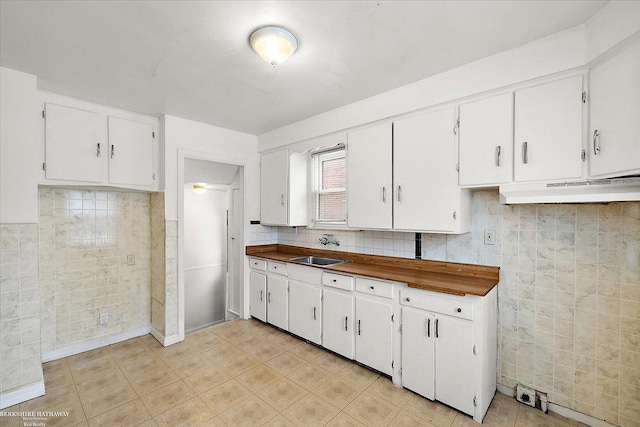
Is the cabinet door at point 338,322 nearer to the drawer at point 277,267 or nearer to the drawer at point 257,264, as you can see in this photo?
the drawer at point 277,267

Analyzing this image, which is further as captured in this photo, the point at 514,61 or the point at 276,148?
the point at 276,148

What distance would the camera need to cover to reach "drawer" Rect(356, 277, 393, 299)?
2.39 metres

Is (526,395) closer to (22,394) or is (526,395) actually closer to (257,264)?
(257,264)

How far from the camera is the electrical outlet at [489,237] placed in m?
2.33

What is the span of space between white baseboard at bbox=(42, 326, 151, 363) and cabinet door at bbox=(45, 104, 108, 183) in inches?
68.8

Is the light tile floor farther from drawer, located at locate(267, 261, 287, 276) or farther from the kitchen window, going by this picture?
the kitchen window

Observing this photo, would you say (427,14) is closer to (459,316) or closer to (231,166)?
(459,316)

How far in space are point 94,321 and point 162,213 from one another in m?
1.37

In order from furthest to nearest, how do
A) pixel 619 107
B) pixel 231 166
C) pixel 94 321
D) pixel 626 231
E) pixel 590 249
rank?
pixel 231 166
pixel 94 321
pixel 590 249
pixel 626 231
pixel 619 107

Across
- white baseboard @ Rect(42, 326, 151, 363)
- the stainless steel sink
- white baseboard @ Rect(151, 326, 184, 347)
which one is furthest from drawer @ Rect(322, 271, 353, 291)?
white baseboard @ Rect(42, 326, 151, 363)

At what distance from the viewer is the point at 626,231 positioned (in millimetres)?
1818

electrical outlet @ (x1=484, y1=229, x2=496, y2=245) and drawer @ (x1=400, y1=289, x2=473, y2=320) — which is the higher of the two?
electrical outlet @ (x1=484, y1=229, x2=496, y2=245)

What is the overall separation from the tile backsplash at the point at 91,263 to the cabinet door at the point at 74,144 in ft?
1.30

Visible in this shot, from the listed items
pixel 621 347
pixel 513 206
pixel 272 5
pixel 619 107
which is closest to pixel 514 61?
pixel 619 107
